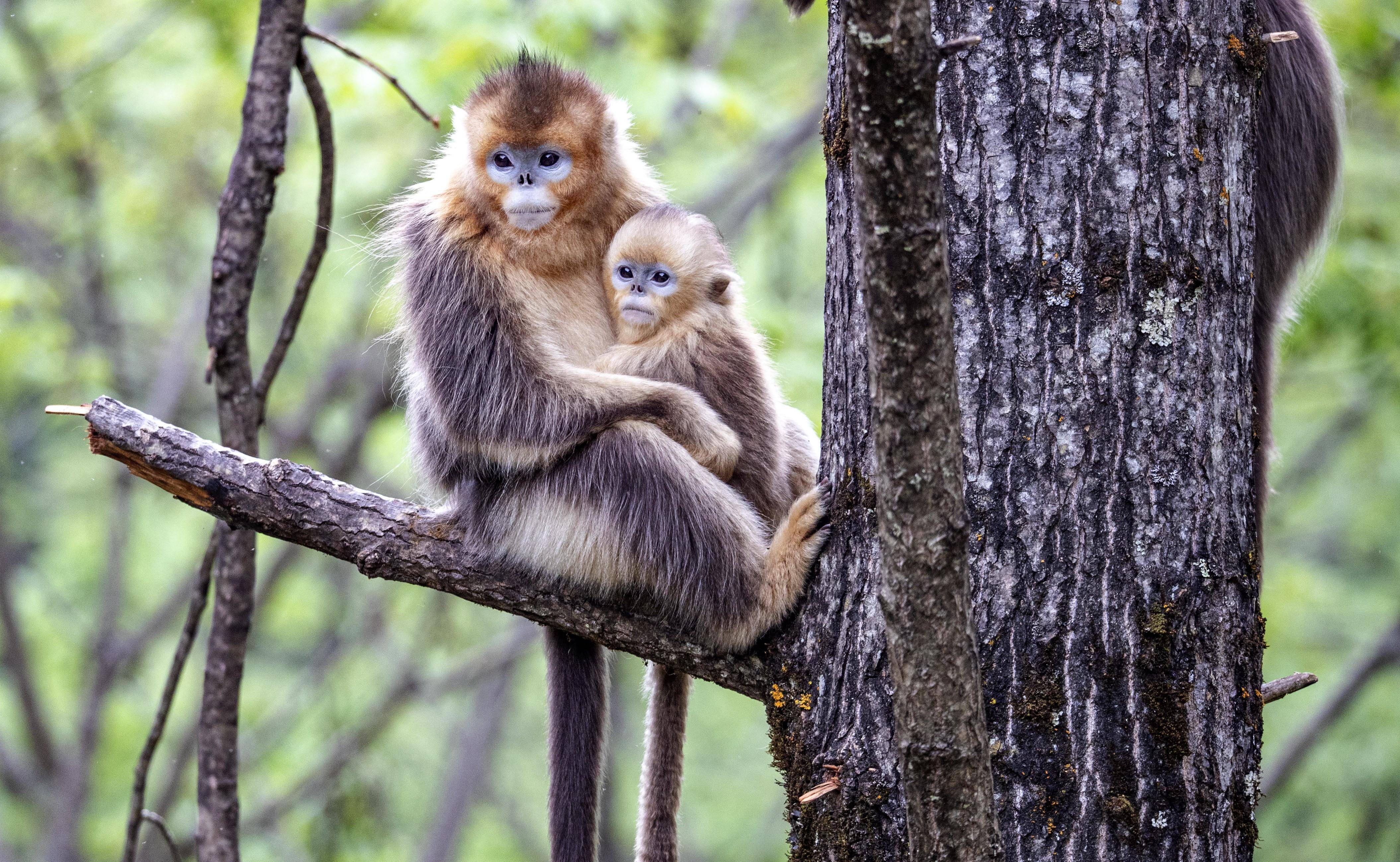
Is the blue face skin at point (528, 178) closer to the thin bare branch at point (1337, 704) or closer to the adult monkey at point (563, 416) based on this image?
the adult monkey at point (563, 416)

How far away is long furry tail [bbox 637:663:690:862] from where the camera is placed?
2.54 metres

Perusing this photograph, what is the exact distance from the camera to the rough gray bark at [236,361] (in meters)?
2.89

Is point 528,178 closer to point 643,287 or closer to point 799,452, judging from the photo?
point 643,287

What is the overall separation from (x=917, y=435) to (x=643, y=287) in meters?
1.48

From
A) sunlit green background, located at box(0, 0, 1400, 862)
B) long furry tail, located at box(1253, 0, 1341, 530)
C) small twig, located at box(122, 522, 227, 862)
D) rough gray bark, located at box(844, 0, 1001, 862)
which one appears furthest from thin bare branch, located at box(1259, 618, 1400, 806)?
rough gray bark, located at box(844, 0, 1001, 862)

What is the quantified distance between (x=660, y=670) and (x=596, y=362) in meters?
0.71

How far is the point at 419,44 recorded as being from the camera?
5.38 meters

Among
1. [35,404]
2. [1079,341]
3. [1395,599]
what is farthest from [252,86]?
[1395,599]

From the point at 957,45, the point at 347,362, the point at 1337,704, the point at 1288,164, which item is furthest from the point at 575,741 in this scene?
the point at 1337,704

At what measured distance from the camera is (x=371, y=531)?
89.9 inches

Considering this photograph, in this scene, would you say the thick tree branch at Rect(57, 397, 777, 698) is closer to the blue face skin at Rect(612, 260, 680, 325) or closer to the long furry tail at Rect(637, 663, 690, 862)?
the long furry tail at Rect(637, 663, 690, 862)

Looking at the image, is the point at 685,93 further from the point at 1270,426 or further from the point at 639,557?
the point at 639,557

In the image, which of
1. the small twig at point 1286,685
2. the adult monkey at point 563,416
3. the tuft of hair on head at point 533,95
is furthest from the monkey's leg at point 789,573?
the tuft of hair on head at point 533,95

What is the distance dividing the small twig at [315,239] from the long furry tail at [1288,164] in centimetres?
224
